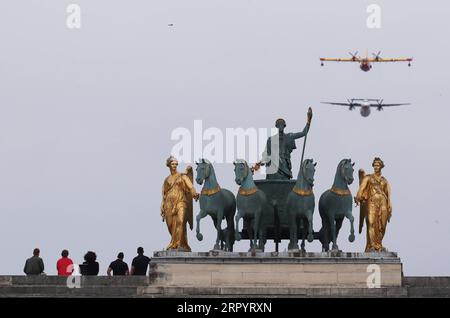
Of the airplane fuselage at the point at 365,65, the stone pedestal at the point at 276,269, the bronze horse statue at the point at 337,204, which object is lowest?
the stone pedestal at the point at 276,269

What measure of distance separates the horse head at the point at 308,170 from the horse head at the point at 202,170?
2.03 meters

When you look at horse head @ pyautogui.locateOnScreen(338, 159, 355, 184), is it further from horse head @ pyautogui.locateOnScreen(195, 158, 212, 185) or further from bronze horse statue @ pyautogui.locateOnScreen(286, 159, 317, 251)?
horse head @ pyautogui.locateOnScreen(195, 158, 212, 185)

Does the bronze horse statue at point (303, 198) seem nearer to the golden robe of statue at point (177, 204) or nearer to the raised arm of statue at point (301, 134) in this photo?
the raised arm of statue at point (301, 134)

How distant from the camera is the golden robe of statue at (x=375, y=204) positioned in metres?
72.6

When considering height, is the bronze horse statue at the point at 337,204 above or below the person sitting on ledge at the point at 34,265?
above

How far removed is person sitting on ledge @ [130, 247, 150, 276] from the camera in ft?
239

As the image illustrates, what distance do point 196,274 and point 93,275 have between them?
224 centimetres

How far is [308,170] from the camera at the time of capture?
71875 mm

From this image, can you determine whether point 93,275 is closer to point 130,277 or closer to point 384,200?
point 130,277

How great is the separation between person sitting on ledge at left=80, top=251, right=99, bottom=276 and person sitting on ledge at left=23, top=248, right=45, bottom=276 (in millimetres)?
867

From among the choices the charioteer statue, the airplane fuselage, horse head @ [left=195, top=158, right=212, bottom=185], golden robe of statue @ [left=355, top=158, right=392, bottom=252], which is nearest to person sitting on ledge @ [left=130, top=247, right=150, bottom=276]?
Answer: horse head @ [left=195, top=158, right=212, bottom=185]

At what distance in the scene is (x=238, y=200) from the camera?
72.3 m

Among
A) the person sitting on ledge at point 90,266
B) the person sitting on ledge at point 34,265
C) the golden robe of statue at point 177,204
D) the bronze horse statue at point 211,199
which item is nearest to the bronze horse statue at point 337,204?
the bronze horse statue at point 211,199
